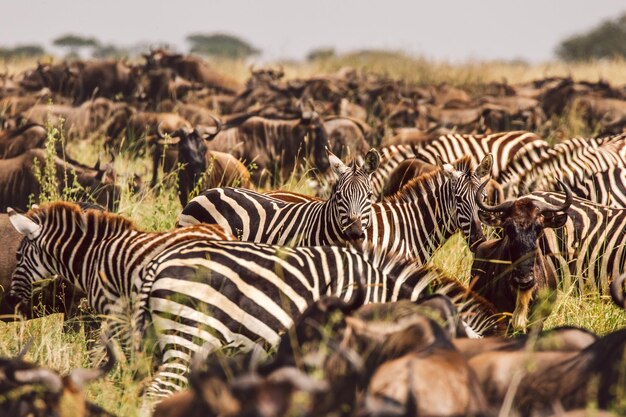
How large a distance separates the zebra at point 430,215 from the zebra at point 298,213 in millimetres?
144

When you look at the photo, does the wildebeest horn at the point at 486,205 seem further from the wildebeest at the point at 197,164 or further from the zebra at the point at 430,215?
the wildebeest at the point at 197,164

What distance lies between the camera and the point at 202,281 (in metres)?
5.01

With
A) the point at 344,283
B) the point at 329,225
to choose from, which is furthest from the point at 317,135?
the point at 344,283

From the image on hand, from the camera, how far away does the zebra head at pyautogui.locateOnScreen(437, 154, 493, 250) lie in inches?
282

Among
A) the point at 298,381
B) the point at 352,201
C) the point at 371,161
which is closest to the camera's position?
the point at 298,381

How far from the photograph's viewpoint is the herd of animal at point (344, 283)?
3594 millimetres

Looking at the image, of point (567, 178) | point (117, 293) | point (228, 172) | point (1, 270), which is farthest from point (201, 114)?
point (117, 293)

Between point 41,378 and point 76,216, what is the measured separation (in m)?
2.31

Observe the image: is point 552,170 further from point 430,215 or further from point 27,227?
point 27,227

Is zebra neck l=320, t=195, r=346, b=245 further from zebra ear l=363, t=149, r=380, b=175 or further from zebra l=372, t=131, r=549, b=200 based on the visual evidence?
zebra l=372, t=131, r=549, b=200

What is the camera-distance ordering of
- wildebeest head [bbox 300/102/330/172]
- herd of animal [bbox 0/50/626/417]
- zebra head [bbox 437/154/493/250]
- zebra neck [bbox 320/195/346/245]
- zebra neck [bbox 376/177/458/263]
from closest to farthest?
herd of animal [bbox 0/50/626/417] < zebra neck [bbox 320/195/346/245] < zebra head [bbox 437/154/493/250] < zebra neck [bbox 376/177/458/263] < wildebeest head [bbox 300/102/330/172]

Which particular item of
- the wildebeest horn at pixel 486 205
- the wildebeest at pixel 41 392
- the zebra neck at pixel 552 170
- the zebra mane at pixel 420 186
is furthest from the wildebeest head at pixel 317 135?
the wildebeest at pixel 41 392

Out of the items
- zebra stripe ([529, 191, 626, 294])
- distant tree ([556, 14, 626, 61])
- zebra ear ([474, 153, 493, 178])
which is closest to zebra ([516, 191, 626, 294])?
zebra stripe ([529, 191, 626, 294])

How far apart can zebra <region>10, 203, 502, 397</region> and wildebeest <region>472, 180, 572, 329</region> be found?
614 mm
